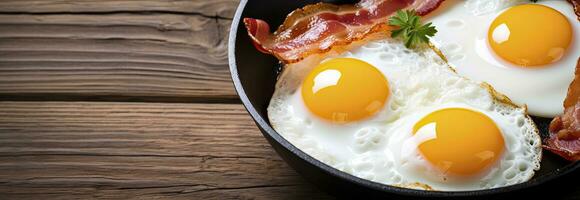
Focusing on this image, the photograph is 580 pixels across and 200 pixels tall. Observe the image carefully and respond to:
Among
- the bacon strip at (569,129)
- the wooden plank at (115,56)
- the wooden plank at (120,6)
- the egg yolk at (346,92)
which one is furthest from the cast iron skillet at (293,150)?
the wooden plank at (120,6)

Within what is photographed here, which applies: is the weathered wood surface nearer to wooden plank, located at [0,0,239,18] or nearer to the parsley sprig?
wooden plank, located at [0,0,239,18]

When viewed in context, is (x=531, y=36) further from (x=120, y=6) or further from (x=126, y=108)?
(x=120, y=6)

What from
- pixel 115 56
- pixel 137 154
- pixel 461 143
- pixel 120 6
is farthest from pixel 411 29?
pixel 120 6

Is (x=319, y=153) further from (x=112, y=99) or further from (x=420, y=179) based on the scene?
(x=112, y=99)

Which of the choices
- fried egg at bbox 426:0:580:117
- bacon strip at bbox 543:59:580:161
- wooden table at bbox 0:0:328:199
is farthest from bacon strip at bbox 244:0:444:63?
bacon strip at bbox 543:59:580:161

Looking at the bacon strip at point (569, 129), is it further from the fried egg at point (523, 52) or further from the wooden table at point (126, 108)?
the wooden table at point (126, 108)

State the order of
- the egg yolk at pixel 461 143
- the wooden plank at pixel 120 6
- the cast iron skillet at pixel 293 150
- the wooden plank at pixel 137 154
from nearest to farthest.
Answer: the cast iron skillet at pixel 293 150 < the egg yolk at pixel 461 143 < the wooden plank at pixel 137 154 < the wooden plank at pixel 120 6
